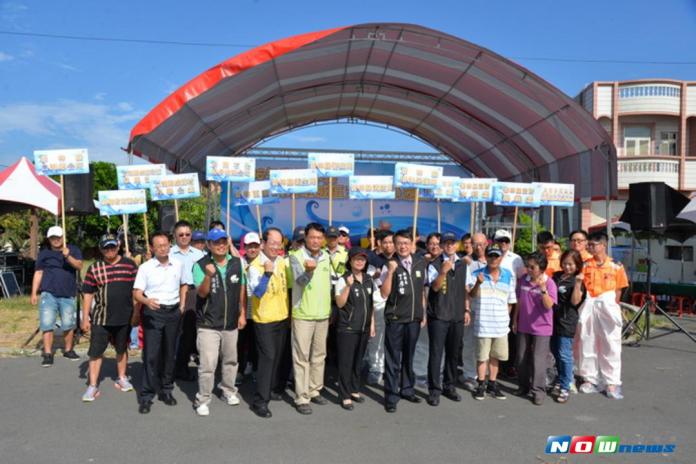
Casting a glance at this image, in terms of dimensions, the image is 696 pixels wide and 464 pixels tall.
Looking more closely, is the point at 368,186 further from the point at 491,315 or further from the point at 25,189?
the point at 25,189

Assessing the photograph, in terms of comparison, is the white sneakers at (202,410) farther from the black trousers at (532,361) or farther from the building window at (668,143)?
the building window at (668,143)

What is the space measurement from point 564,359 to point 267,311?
3.00 m

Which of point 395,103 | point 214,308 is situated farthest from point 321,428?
point 395,103

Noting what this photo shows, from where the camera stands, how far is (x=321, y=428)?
14.0 feet

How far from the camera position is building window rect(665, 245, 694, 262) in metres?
15.2

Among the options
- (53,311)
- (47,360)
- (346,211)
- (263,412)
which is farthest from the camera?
(346,211)

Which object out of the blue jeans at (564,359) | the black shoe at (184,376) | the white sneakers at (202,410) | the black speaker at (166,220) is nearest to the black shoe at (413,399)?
the blue jeans at (564,359)

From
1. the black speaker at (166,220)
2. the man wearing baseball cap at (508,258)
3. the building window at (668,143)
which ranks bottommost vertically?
the man wearing baseball cap at (508,258)

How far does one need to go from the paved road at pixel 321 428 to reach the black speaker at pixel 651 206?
275 centimetres

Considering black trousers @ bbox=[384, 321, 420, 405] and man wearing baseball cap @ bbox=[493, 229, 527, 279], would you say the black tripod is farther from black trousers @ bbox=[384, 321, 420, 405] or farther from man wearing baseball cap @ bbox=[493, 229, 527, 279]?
black trousers @ bbox=[384, 321, 420, 405]

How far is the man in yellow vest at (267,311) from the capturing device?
15.0 ft

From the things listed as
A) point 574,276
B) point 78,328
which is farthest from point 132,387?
point 574,276

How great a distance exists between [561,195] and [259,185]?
4601 mm

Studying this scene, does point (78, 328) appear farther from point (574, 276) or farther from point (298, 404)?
point (574, 276)
